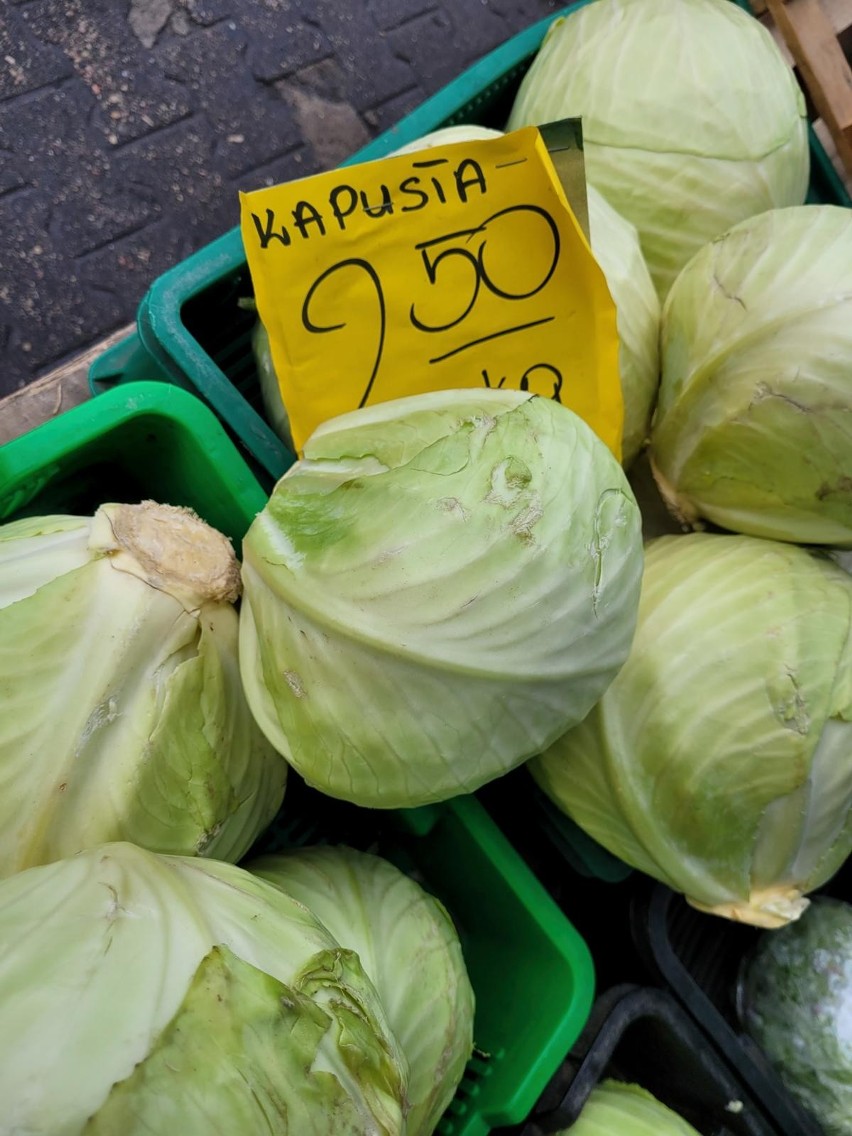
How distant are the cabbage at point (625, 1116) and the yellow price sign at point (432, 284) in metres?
0.99

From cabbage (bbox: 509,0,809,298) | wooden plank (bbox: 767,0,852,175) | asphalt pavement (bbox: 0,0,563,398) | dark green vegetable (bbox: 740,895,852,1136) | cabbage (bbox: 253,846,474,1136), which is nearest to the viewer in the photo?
cabbage (bbox: 253,846,474,1136)

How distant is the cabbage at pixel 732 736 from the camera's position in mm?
1142

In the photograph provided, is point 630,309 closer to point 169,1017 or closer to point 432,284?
point 432,284

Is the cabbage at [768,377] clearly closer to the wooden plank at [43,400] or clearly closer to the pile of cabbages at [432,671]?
the pile of cabbages at [432,671]

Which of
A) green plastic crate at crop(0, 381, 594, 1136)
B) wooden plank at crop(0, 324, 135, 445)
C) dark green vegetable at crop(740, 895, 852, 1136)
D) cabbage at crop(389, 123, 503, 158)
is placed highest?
cabbage at crop(389, 123, 503, 158)

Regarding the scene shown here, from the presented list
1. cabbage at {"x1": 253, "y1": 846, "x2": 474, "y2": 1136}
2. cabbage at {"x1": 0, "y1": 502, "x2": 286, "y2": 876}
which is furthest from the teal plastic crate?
cabbage at {"x1": 253, "y1": 846, "x2": 474, "y2": 1136}

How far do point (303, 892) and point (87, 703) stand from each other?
0.38 meters

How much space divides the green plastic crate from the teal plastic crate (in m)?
0.11

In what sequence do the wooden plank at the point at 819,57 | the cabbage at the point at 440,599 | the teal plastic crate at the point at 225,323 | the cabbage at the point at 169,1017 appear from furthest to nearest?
the wooden plank at the point at 819,57
the teal plastic crate at the point at 225,323
the cabbage at the point at 440,599
the cabbage at the point at 169,1017

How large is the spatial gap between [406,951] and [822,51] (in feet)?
6.13

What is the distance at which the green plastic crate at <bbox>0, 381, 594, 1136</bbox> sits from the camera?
3.70 ft

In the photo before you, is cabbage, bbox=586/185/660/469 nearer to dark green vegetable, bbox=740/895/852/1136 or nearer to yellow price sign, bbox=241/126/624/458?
yellow price sign, bbox=241/126/624/458

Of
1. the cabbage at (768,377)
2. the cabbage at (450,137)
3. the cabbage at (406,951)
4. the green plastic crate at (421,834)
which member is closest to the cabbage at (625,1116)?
the green plastic crate at (421,834)

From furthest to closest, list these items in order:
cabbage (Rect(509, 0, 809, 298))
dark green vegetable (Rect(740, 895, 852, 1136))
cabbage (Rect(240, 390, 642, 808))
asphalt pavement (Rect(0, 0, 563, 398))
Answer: asphalt pavement (Rect(0, 0, 563, 398))
dark green vegetable (Rect(740, 895, 852, 1136))
cabbage (Rect(509, 0, 809, 298))
cabbage (Rect(240, 390, 642, 808))
